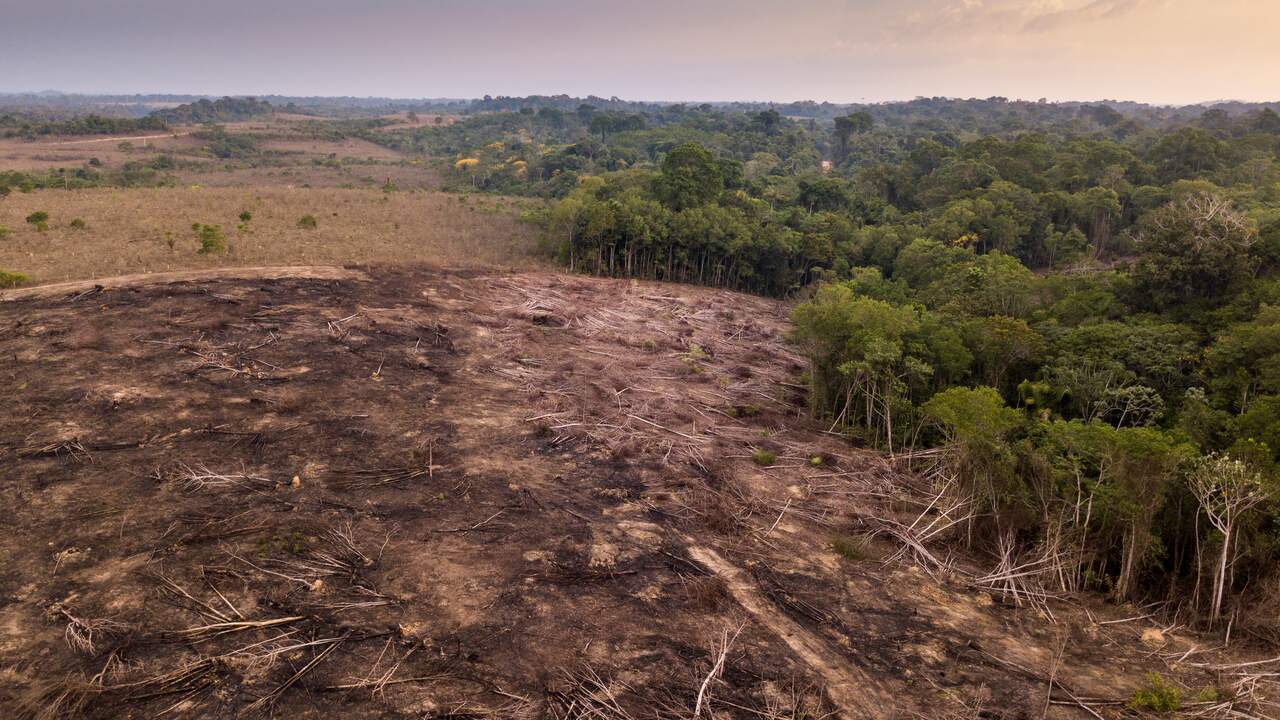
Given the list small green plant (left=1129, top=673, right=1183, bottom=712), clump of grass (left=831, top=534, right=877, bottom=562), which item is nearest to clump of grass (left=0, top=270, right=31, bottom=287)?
clump of grass (left=831, top=534, right=877, bottom=562)

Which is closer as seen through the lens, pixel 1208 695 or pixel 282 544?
pixel 1208 695

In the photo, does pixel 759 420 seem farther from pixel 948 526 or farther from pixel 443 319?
pixel 443 319

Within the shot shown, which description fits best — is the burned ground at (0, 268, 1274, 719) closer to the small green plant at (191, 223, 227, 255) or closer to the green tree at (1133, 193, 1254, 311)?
the small green plant at (191, 223, 227, 255)

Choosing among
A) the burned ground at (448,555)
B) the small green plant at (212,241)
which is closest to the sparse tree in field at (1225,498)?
the burned ground at (448,555)

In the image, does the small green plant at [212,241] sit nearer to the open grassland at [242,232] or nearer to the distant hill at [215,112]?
the open grassland at [242,232]

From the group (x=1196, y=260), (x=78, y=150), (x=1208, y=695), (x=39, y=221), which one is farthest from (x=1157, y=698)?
(x=78, y=150)

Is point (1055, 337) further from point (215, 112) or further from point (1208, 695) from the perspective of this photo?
point (215, 112)

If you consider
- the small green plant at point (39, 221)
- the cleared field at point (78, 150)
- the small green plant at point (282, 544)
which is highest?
the cleared field at point (78, 150)
